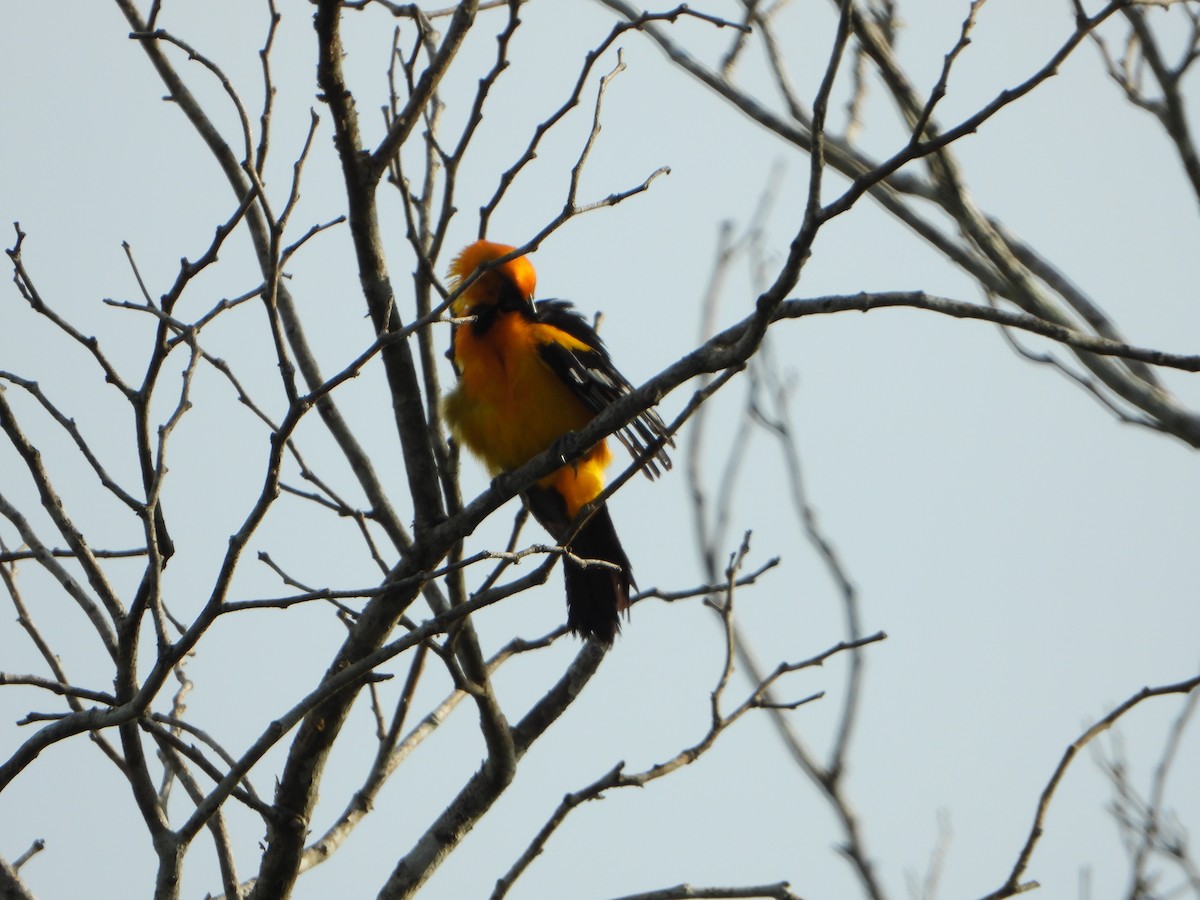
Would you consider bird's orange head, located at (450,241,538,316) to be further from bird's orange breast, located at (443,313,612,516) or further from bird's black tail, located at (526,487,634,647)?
bird's black tail, located at (526,487,634,647)

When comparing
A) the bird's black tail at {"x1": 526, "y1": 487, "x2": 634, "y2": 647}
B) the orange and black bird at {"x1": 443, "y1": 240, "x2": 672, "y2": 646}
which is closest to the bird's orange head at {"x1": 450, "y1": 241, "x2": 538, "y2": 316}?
the orange and black bird at {"x1": 443, "y1": 240, "x2": 672, "y2": 646}

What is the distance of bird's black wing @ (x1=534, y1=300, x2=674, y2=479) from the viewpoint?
4.66 metres

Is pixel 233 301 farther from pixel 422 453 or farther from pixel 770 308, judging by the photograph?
pixel 770 308

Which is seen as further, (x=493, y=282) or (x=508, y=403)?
(x=493, y=282)

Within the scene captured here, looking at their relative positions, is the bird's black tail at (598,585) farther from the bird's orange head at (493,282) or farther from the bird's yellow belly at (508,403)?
the bird's orange head at (493,282)

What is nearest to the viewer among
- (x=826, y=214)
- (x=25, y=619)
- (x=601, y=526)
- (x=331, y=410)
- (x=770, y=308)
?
(x=826, y=214)

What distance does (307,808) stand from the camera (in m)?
3.37

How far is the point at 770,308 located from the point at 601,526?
2.55 metres

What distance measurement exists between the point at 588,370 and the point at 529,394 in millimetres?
268

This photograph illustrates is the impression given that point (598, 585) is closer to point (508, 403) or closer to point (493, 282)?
point (508, 403)

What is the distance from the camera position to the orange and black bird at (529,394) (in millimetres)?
5098

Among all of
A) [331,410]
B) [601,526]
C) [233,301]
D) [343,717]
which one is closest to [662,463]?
[601,526]

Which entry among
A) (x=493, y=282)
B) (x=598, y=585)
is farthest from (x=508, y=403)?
(x=598, y=585)

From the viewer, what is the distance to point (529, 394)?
16.7ft
